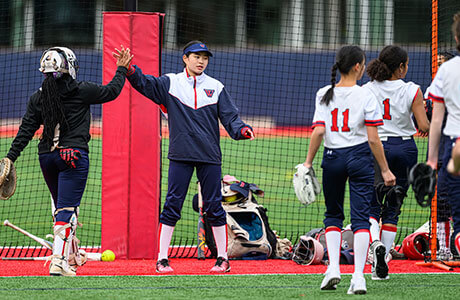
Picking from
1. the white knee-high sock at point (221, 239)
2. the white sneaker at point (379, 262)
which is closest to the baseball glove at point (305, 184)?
the white sneaker at point (379, 262)

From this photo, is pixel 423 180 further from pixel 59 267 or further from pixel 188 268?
pixel 59 267

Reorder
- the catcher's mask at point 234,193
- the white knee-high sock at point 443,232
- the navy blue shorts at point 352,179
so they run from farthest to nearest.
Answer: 1. the catcher's mask at point 234,193
2. the white knee-high sock at point 443,232
3. the navy blue shorts at point 352,179

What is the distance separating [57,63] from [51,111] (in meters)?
0.43

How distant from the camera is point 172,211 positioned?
6.71 m

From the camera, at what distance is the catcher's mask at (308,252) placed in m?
7.15

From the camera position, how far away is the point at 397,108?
6.36 meters

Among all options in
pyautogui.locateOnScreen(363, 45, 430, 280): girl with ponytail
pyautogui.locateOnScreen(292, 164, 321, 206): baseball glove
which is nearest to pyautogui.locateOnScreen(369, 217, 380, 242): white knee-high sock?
pyautogui.locateOnScreen(363, 45, 430, 280): girl with ponytail

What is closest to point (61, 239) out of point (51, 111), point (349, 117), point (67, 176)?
point (67, 176)

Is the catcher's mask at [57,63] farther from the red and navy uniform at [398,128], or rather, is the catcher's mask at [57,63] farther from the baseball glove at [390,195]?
the baseball glove at [390,195]

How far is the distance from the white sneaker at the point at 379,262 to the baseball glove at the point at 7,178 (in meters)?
3.18

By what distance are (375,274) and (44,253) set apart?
3.77m

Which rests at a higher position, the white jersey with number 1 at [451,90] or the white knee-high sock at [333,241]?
the white jersey with number 1 at [451,90]

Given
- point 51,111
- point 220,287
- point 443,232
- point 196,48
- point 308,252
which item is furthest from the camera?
point 443,232

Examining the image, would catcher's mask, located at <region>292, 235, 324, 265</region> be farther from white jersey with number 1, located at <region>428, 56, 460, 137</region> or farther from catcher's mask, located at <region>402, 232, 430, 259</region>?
white jersey with number 1, located at <region>428, 56, 460, 137</region>
